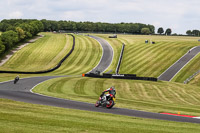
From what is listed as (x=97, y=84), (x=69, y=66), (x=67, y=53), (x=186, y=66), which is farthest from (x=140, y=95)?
(x=67, y=53)

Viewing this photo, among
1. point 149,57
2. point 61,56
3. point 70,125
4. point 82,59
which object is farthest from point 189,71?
point 70,125

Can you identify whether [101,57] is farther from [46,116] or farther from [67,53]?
[46,116]

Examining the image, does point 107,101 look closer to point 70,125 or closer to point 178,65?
point 70,125

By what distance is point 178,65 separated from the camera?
83125 millimetres

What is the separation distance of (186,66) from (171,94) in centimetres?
3542

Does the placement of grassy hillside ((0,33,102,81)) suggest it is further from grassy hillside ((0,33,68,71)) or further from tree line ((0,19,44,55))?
tree line ((0,19,44,55))

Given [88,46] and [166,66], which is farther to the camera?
[88,46]

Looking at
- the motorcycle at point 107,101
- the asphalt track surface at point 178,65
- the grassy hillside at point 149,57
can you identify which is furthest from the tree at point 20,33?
the motorcycle at point 107,101

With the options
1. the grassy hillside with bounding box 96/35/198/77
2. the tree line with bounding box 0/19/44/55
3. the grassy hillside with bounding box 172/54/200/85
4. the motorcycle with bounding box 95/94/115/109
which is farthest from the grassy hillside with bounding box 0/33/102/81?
the motorcycle with bounding box 95/94/115/109

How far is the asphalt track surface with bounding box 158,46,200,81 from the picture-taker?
244 ft

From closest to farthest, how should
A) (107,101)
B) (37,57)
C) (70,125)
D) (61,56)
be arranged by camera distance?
1. (70,125)
2. (107,101)
3. (61,56)
4. (37,57)

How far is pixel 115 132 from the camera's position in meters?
A: 15.3

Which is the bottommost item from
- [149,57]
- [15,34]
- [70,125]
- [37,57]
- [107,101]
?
[37,57]

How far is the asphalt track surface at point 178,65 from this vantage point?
2924 inches
